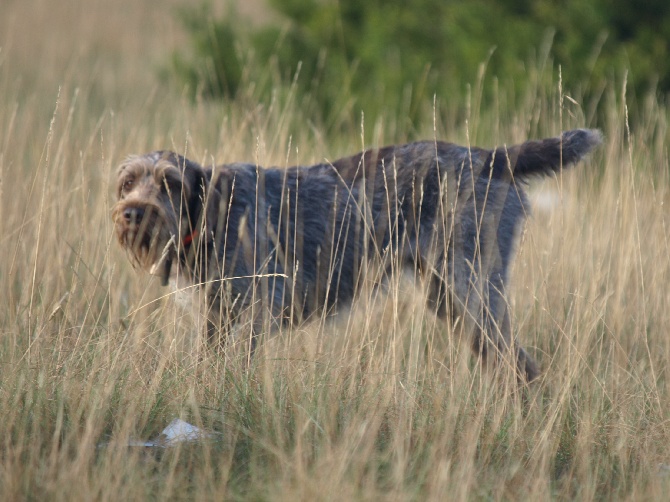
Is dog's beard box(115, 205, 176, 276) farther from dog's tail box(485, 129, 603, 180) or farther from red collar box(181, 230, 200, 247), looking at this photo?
dog's tail box(485, 129, 603, 180)

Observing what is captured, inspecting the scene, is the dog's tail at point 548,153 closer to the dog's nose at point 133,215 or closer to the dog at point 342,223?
the dog at point 342,223

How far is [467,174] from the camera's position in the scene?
4469 mm

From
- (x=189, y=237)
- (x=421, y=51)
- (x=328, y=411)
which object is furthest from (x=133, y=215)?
(x=421, y=51)

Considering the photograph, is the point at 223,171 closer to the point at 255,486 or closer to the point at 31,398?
the point at 31,398

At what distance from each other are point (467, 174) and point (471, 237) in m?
0.33

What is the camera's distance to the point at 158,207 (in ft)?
13.5

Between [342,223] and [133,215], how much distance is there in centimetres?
101

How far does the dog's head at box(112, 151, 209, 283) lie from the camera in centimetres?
412

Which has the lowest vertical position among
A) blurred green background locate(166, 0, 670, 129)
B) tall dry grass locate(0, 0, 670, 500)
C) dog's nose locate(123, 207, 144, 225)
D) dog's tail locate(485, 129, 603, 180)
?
tall dry grass locate(0, 0, 670, 500)

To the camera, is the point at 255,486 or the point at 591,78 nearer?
the point at 255,486

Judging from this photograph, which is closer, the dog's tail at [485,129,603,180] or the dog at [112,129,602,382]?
the dog at [112,129,602,382]

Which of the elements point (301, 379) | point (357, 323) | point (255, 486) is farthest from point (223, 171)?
point (255, 486)

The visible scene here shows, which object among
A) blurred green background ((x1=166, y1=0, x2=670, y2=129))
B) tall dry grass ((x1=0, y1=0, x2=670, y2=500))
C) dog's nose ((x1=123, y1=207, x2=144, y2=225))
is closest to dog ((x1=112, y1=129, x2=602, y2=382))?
dog's nose ((x1=123, y1=207, x2=144, y2=225))

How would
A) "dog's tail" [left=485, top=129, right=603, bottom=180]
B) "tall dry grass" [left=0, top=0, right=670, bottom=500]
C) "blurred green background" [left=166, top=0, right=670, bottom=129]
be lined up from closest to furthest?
"tall dry grass" [left=0, top=0, right=670, bottom=500], "dog's tail" [left=485, top=129, right=603, bottom=180], "blurred green background" [left=166, top=0, right=670, bottom=129]
